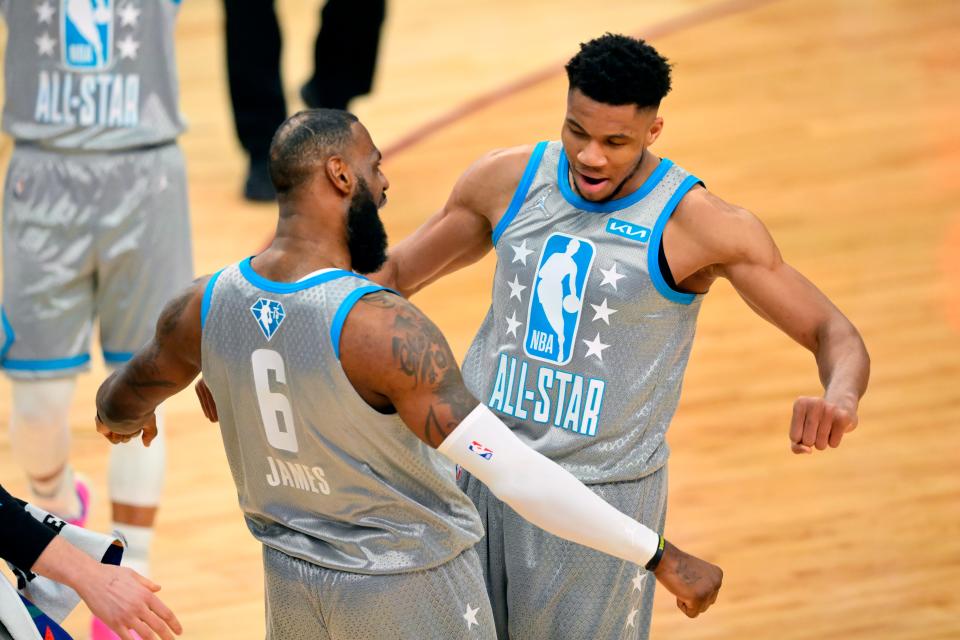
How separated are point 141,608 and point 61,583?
0.23 metres

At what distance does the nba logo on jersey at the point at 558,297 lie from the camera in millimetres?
3250

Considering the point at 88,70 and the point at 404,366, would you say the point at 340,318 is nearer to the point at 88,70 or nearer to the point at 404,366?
the point at 404,366

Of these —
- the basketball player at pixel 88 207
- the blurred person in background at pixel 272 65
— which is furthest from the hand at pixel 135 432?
the blurred person in background at pixel 272 65

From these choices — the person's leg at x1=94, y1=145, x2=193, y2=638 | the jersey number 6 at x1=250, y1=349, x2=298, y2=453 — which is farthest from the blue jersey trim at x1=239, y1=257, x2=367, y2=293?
the person's leg at x1=94, y1=145, x2=193, y2=638

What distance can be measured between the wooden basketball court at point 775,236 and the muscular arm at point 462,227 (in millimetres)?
1397

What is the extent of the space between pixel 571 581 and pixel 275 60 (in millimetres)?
4628

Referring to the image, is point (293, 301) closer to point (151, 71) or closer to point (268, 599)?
point (268, 599)

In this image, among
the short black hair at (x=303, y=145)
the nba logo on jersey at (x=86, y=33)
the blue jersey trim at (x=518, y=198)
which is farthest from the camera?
the nba logo on jersey at (x=86, y=33)

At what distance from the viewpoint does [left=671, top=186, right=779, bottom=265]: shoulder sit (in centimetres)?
316

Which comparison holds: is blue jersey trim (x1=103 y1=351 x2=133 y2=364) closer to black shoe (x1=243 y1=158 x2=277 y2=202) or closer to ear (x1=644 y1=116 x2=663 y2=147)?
ear (x1=644 y1=116 x2=663 y2=147)

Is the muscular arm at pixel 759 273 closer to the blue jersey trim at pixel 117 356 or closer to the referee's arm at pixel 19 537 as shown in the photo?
the referee's arm at pixel 19 537

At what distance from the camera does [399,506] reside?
→ 9.41 feet

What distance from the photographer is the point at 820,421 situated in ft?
9.59

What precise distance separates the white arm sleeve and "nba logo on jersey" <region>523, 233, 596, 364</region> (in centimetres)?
50
